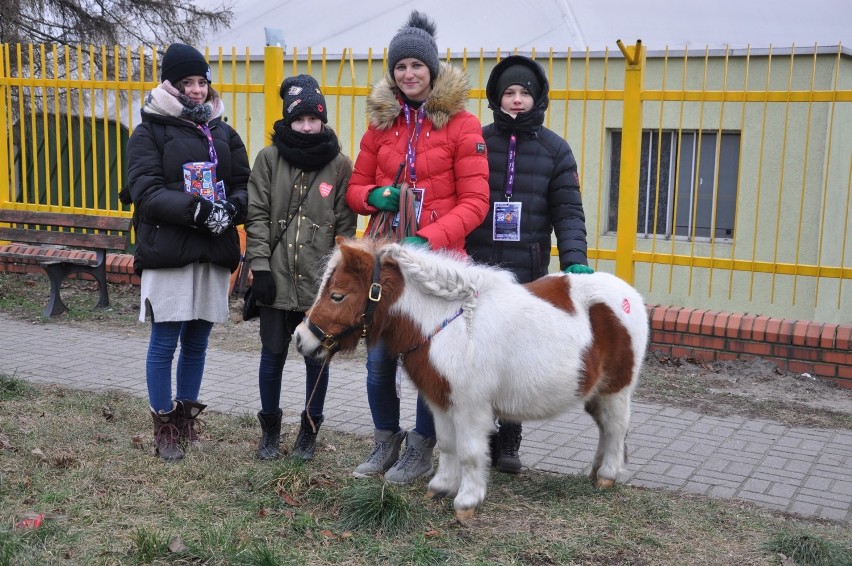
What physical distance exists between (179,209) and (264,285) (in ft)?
1.85

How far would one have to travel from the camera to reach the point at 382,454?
16.6ft

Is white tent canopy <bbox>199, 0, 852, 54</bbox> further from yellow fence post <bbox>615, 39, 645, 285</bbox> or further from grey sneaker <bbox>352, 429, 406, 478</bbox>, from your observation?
grey sneaker <bbox>352, 429, 406, 478</bbox>

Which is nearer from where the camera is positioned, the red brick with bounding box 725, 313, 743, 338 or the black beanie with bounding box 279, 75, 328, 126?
the black beanie with bounding box 279, 75, 328, 126

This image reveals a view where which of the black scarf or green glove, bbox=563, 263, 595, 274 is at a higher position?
the black scarf

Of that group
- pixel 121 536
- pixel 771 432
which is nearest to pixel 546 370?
pixel 121 536

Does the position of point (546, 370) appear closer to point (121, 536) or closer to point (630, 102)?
point (121, 536)

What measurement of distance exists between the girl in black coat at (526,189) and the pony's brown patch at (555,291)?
23 cm

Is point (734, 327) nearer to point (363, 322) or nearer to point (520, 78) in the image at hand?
point (520, 78)

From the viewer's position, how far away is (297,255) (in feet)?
15.9

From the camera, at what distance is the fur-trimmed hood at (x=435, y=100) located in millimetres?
4559

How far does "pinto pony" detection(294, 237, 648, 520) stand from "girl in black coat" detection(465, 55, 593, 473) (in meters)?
0.41

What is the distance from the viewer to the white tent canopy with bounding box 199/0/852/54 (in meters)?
11.8

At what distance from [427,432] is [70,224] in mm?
6776

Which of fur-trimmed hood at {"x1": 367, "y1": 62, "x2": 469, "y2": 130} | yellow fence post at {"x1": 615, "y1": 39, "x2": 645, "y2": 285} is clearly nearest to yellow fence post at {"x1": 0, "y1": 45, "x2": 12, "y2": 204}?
yellow fence post at {"x1": 615, "y1": 39, "x2": 645, "y2": 285}
